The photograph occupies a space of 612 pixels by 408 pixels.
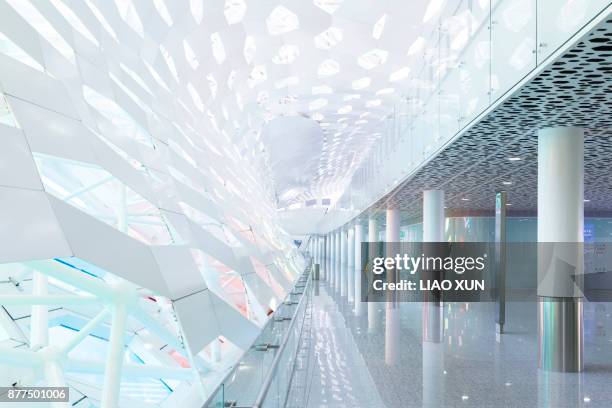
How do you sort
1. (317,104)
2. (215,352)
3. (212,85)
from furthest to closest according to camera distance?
(317,104)
(212,85)
(215,352)

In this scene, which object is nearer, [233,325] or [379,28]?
[233,325]

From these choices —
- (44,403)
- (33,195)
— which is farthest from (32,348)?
(33,195)

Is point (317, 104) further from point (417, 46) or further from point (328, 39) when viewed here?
point (417, 46)

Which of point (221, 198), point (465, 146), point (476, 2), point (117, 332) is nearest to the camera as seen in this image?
point (117, 332)

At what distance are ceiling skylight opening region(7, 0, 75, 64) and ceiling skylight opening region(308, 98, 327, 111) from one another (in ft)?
62.4

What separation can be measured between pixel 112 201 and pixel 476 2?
6270 millimetres

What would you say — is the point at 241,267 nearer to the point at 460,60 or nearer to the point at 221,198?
the point at 221,198

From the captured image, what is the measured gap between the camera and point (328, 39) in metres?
19.4

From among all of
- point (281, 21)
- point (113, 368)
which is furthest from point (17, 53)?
point (281, 21)

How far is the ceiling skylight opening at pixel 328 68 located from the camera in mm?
21375

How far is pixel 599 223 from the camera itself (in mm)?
30250

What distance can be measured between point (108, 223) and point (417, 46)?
14.4 meters

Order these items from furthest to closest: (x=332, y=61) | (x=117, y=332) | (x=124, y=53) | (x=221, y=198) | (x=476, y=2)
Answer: (x=332, y=61) < (x=221, y=198) < (x=124, y=53) < (x=476, y=2) < (x=117, y=332)

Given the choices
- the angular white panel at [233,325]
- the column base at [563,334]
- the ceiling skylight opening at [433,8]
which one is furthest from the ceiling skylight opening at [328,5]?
the angular white panel at [233,325]
